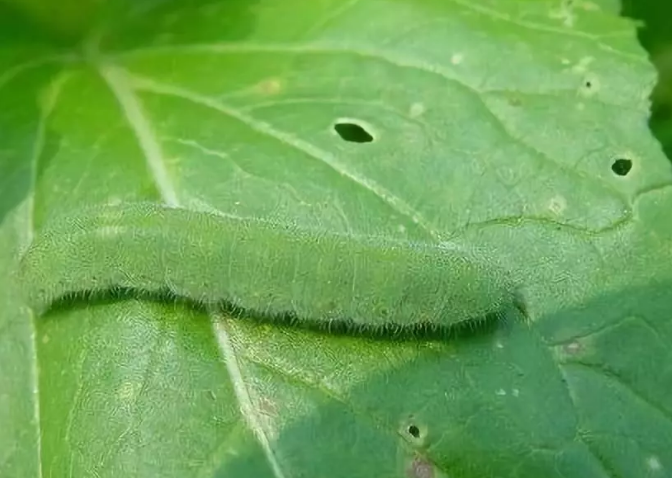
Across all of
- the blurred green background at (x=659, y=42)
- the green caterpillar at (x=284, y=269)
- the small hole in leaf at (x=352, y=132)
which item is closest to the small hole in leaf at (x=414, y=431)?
the green caterpillar at (x=284, y=269)

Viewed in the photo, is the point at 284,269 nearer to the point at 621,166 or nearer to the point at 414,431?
the point at 414,431

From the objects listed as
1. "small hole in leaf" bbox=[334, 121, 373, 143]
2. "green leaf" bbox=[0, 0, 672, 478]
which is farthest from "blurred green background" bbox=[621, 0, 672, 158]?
"small hole in leaf" bbox=[334, 121, 373, 143]

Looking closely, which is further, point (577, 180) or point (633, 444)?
point (577, 180)

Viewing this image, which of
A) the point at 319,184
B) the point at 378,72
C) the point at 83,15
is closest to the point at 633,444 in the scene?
the point at 319,184

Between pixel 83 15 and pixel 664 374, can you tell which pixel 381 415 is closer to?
pixel 664 374

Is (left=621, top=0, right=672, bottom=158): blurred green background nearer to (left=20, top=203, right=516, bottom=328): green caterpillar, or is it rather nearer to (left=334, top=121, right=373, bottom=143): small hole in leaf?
Answer: (left=334, top=121, right=373, bottom=143): small hole in leaf

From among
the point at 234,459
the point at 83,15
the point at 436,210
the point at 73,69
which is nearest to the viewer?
the point at 234,459
